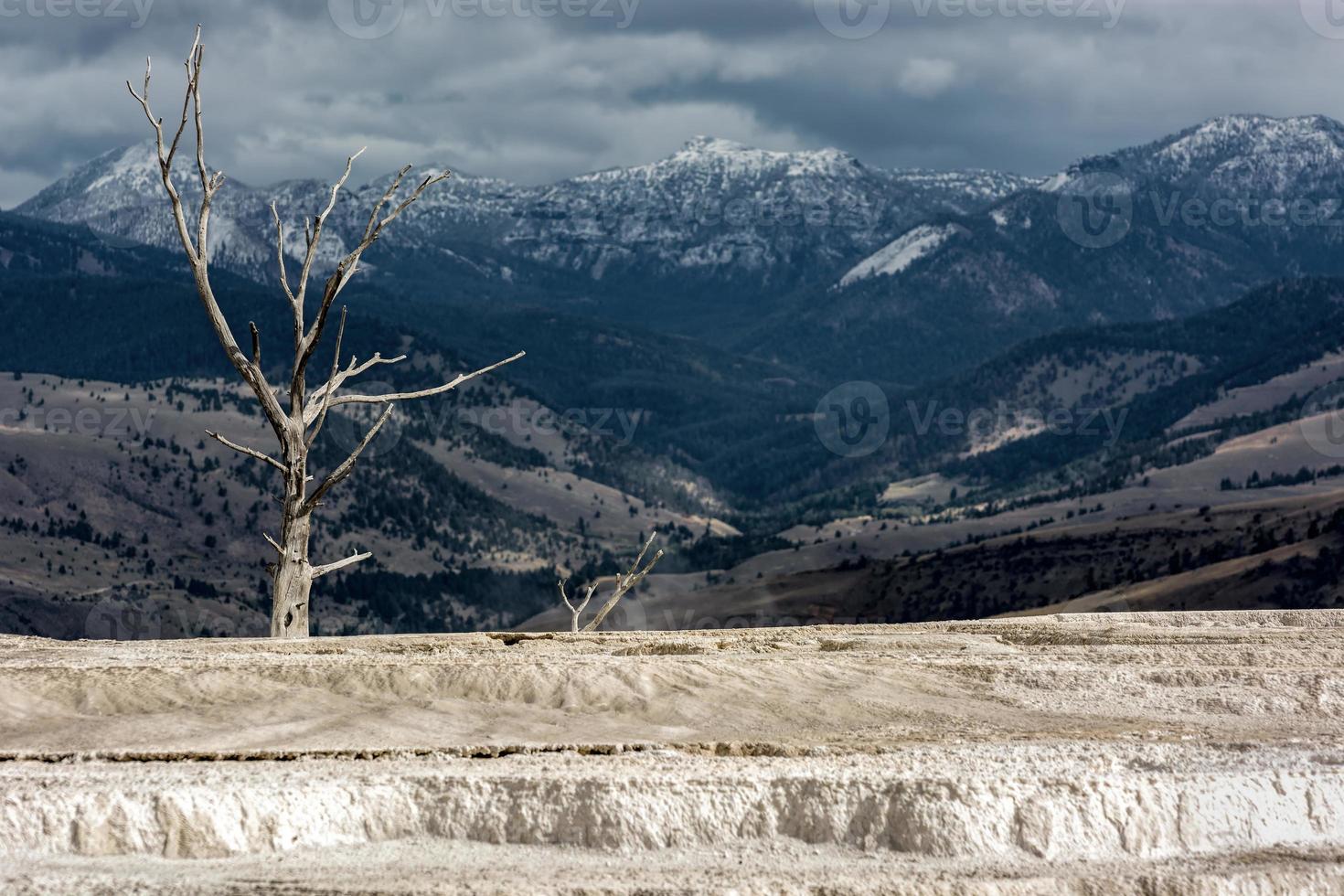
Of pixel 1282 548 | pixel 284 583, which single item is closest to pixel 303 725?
pixel 284 583

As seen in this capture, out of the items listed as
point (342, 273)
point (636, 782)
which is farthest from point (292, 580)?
point (636, 782)

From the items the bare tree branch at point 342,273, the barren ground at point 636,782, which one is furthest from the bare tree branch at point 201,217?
the barren ground at point 636,782

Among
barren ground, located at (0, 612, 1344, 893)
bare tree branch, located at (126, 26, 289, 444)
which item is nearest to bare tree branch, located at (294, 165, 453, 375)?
bare tree branch, located at (126, 26, 289, 444)

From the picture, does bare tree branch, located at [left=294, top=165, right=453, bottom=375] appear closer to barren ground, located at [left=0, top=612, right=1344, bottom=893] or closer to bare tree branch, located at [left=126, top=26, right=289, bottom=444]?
bare tree branch, located at [left=126, top=26, right=289, bottom=444]

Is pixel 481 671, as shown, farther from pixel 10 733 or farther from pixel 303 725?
pixel 10 733

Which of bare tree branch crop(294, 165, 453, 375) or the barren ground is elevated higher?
bare tree branch crop(294, 165, 453, 375)

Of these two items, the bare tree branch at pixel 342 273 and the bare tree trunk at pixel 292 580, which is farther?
the bare tree trunk at pixel 292 580

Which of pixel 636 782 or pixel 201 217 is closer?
pixel 636 782

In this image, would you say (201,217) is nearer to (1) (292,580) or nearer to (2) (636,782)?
(1) (292,580)

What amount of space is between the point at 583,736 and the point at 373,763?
244 centimetres

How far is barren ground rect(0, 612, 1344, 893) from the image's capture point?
12758 millimetres

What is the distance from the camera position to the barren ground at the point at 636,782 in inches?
502

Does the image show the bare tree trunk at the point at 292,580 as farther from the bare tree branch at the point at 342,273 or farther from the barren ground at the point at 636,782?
the barren ground at the point at 636,782

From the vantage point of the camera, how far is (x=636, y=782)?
44.1ft
